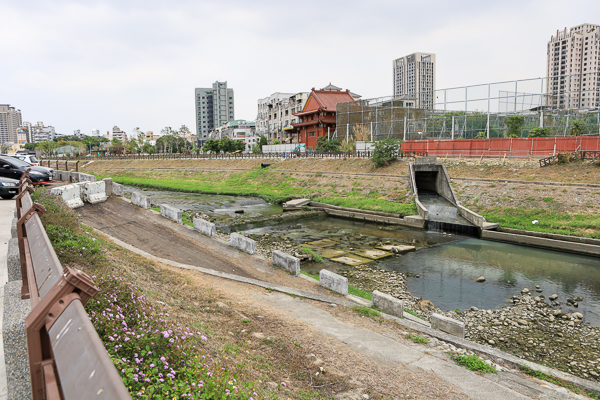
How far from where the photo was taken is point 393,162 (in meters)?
37.8

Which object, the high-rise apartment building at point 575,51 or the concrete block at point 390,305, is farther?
the high-rise apartment building at point 575,51

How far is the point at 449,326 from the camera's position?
10195 millimetres

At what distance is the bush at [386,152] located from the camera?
37.6 meters

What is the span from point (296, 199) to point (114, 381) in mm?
34681

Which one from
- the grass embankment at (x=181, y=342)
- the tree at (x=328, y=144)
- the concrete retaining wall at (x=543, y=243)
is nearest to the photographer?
the grass embankment at (x=181, y=342)

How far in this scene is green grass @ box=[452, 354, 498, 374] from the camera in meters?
7.59

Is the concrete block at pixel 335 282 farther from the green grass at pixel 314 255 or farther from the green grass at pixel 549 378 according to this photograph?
the green grass at pixel 314 255

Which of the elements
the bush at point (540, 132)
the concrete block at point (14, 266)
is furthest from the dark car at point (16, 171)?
the bush at point (540, 132)

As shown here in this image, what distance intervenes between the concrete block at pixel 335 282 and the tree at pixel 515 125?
35755 millimetres

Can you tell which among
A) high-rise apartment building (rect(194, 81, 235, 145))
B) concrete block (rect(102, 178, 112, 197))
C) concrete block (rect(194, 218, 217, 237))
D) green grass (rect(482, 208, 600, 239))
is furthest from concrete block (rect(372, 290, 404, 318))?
high-rise apartment building (rect(194, 81, 235, 145))

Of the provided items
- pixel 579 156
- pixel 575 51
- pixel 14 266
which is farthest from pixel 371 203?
pixel 575 51

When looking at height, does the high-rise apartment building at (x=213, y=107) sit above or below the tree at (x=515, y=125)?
above

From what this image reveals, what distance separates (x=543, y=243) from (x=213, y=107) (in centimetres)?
17296

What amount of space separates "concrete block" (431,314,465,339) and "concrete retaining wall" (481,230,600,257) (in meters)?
15.2
